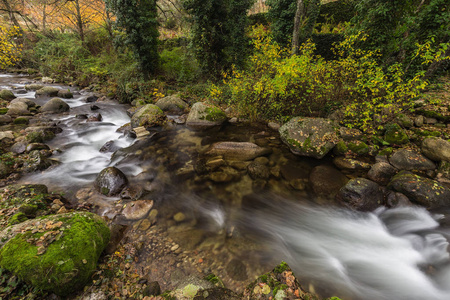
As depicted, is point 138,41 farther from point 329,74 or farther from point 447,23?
point 447,23

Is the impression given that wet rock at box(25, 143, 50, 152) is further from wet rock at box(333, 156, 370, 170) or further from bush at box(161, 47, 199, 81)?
wet rock at box(333, 156, 370, 170)

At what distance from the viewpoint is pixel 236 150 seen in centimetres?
709

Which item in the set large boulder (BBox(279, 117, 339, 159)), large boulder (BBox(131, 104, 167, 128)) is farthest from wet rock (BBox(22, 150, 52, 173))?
large boulder (BBox(279, 117, 339, 159))

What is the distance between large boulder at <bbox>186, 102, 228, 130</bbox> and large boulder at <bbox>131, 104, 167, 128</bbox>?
Result: 140 cm

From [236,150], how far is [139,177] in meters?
3.40

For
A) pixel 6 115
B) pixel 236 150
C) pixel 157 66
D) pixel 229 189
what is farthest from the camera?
pixel 157 66

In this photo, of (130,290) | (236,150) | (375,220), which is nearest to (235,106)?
(236,150)

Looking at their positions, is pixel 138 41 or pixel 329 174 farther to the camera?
pixel 138 41

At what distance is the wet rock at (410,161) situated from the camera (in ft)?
17.4

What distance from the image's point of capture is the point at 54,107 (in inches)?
422

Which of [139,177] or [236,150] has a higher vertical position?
[236,150]

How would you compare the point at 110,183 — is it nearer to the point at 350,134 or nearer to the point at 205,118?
the point at 205,118

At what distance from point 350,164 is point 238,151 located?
3628 mm

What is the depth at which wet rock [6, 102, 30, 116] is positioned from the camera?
371 inches
